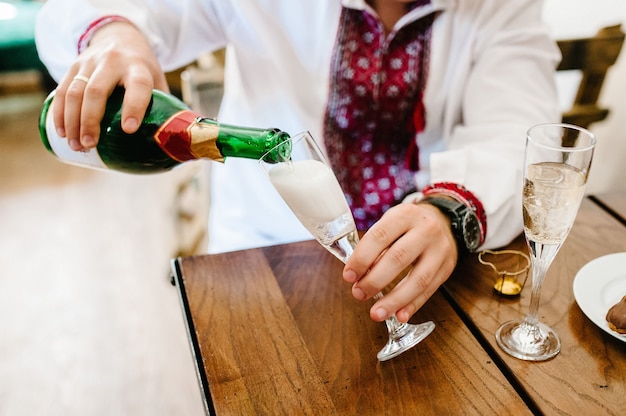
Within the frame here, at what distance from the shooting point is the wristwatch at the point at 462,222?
2.39 feet

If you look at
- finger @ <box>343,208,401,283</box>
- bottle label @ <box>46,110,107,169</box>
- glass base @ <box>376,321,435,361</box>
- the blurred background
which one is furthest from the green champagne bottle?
the blurred background

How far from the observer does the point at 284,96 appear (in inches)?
41.7

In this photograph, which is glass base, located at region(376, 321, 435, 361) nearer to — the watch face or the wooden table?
the wooden table

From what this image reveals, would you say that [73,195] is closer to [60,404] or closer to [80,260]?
[80,260]

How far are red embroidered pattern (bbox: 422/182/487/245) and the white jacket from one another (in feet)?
0.21

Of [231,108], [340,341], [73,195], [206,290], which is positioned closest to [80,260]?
[73,195]

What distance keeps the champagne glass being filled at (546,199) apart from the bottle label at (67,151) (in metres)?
0.52

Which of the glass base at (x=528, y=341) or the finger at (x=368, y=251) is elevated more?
the finger at (x=368, y=251)

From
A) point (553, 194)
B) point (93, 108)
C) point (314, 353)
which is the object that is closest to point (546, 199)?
point (553, 194)

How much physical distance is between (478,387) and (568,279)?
232 millimetres

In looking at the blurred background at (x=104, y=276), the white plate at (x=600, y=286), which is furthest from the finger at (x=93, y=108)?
the blurred background at (x=104, y=276)

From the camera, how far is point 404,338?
63cm

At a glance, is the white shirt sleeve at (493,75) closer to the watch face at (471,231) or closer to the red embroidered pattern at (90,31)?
the watch face at (471,231)

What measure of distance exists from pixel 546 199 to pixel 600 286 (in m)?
0.19
